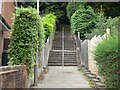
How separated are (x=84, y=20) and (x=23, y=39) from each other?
1735cm

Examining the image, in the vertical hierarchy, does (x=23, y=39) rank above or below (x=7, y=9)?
below

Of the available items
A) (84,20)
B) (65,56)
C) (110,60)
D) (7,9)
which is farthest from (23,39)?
(84,20)

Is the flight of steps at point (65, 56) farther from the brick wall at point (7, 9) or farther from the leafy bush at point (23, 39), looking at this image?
the leafy bush at point (23, 39)

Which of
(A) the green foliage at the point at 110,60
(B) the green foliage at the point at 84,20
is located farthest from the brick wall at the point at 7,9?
(A) the green foliage at the point at 110,60

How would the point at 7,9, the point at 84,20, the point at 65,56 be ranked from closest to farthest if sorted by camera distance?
the point at 7,9 < the point at 65,56 < the point at 84,20

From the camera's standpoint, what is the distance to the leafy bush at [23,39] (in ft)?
41.1

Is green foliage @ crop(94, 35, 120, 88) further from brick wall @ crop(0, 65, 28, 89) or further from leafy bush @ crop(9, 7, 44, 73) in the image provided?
leafy bush @ crop(9, 7, 44, 73)

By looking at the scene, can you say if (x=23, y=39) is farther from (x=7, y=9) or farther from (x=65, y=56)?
(x=65, y=56)

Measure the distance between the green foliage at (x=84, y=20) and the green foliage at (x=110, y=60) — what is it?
1950 centimetres

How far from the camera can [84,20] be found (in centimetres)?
2938

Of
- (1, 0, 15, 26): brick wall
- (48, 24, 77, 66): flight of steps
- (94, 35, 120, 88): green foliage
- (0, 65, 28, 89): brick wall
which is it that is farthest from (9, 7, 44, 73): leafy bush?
(48, 24, 77, 66): flight of steps

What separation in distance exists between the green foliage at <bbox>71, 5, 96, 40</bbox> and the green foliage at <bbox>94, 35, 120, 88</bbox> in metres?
19.5

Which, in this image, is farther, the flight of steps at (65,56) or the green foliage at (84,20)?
the green foliage at (84,20)

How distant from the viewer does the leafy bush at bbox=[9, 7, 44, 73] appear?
12516mm
